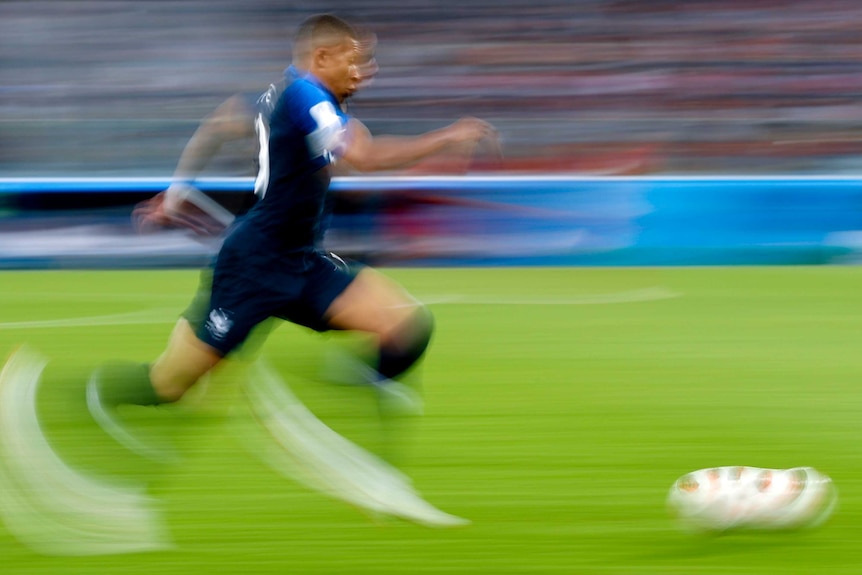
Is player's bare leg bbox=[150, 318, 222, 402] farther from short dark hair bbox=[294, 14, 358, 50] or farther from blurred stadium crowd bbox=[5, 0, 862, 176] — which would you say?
blurred stadium crowd bbox=[5, 0, 862, 176]

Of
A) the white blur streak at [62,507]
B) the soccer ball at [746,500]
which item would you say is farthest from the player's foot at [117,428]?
the soccer ball at [746,500]

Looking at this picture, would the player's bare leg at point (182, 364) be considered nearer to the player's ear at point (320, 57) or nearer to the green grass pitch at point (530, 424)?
the green grass pitch at point (530, 424)

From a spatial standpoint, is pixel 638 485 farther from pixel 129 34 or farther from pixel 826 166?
pixel 129 34

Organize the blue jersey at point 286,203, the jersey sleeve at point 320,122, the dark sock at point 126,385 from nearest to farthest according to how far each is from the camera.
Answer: the jersey sleeve at point 320,122, the blue jersey at point 286,203, the dark sock at point 126,385

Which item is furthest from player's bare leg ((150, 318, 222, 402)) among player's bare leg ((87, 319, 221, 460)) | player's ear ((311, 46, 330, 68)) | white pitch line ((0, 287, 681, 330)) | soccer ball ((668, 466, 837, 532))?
white pitch line ((0, 287, 681, 330))

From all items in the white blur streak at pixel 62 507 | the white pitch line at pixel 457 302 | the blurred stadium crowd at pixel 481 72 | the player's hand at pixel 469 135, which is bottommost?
the white blur streak at pixel 62 507

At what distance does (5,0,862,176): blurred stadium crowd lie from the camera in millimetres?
13477

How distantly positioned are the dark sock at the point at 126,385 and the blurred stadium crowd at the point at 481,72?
29.2 ft

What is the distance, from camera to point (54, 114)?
45.3 feet

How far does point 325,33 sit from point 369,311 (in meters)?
0.83

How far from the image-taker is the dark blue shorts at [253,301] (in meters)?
4.24

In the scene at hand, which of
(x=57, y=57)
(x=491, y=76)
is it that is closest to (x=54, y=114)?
(x=57, y=57)

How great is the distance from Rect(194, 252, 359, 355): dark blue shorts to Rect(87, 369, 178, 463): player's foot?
1.65ft

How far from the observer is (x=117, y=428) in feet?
17.5
